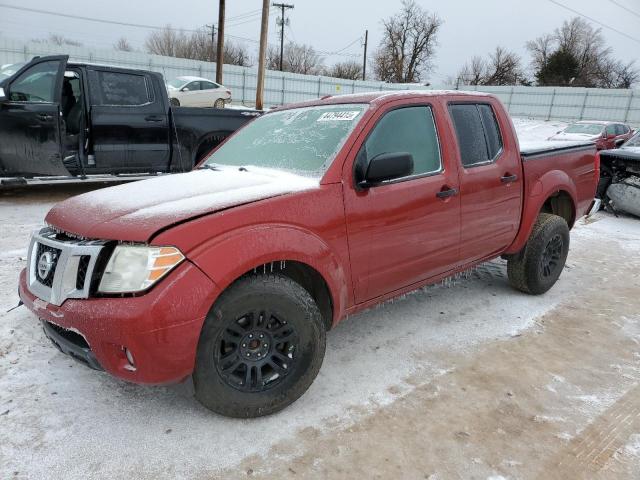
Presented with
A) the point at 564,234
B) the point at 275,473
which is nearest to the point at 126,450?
the point at 275,473

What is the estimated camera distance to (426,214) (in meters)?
3.21

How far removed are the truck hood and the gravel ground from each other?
3.15 ft

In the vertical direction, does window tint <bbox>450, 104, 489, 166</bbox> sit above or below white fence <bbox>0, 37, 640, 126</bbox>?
below

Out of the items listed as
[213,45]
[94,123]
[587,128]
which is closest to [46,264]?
[94,123]

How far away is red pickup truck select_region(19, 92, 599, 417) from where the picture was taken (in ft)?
7.14

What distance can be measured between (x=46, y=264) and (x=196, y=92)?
19626mm

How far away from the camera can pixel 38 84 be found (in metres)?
6.68

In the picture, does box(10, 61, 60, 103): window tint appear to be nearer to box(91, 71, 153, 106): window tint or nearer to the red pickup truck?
box(91, 71, 153, 106): window tint

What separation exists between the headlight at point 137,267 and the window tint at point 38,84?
557 cm

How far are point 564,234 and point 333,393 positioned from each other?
9.54ft

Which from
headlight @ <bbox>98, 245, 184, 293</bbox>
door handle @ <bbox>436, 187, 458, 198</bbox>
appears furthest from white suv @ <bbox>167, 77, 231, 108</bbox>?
headlight @ <bbox>98, 245, 184, 293</bbox>

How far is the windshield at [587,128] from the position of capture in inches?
647

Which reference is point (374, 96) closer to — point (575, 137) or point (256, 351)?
point (256, 351)

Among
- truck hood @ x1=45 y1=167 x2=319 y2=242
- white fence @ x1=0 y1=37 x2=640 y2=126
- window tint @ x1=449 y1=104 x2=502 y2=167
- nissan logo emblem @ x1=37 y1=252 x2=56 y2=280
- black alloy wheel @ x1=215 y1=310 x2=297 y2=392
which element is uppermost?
white fence @ x1=0 y1=37 x2=640 y2=126
